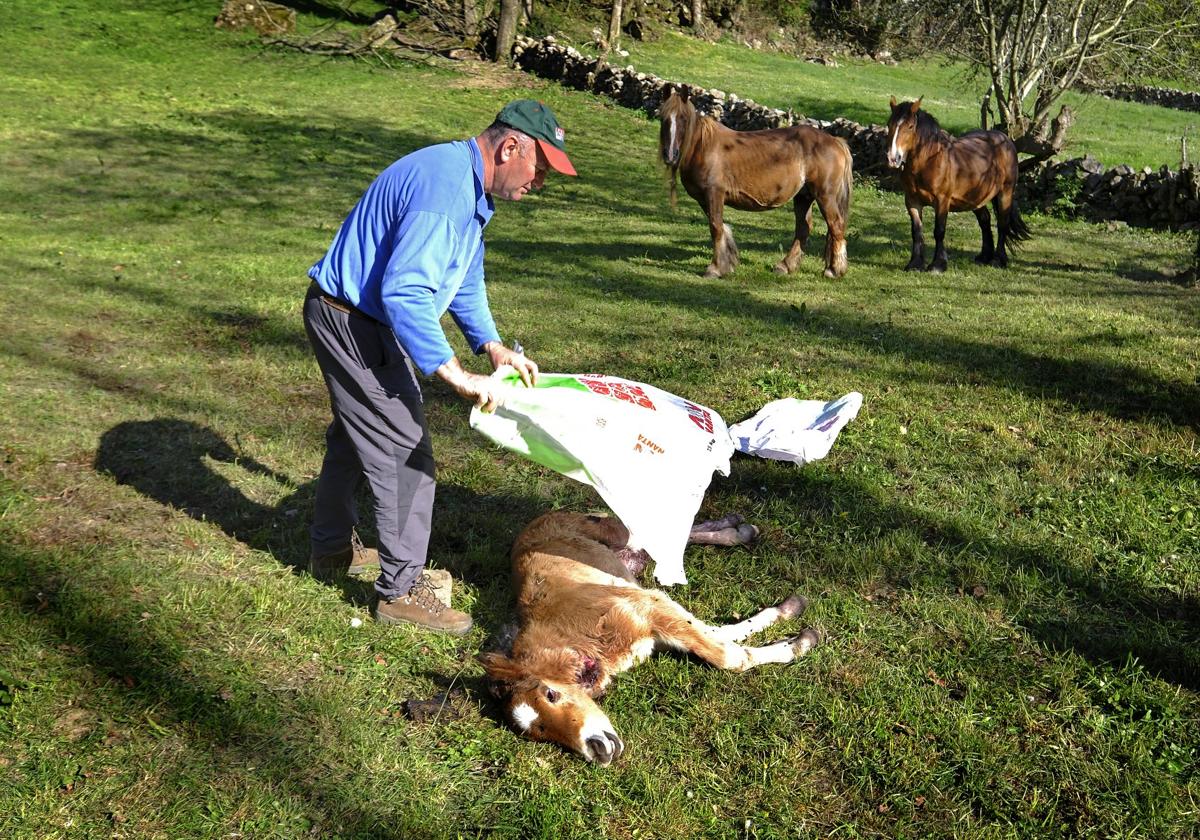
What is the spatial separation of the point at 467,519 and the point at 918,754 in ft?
9.46

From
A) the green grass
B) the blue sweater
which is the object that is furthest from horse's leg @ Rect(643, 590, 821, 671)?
Answer: the green grass

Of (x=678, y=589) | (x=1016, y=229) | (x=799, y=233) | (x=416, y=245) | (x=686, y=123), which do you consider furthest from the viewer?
(x=1016, y=229)

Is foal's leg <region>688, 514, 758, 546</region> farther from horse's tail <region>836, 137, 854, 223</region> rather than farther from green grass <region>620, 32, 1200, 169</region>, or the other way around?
green grass <region>620, 32, 1200, 169</region>

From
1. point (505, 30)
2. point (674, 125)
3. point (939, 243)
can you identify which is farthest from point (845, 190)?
point (505, 30)


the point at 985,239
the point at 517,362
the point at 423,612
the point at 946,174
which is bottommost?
the point at 423,612

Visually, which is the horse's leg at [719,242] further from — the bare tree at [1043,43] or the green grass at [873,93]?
the green grass at [873,93]

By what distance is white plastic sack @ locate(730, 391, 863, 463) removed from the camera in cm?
590

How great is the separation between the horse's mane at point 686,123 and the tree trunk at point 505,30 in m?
16.9

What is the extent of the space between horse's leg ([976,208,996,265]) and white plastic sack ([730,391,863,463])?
6.26m

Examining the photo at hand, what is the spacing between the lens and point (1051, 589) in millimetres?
4465

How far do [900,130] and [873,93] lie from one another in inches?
804

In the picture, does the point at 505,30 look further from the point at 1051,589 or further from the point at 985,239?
the point at 1051,589

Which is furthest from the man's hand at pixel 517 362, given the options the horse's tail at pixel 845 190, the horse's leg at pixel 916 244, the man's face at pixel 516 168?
the horse's leg at pixel 916 244

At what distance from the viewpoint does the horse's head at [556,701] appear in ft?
11.4
